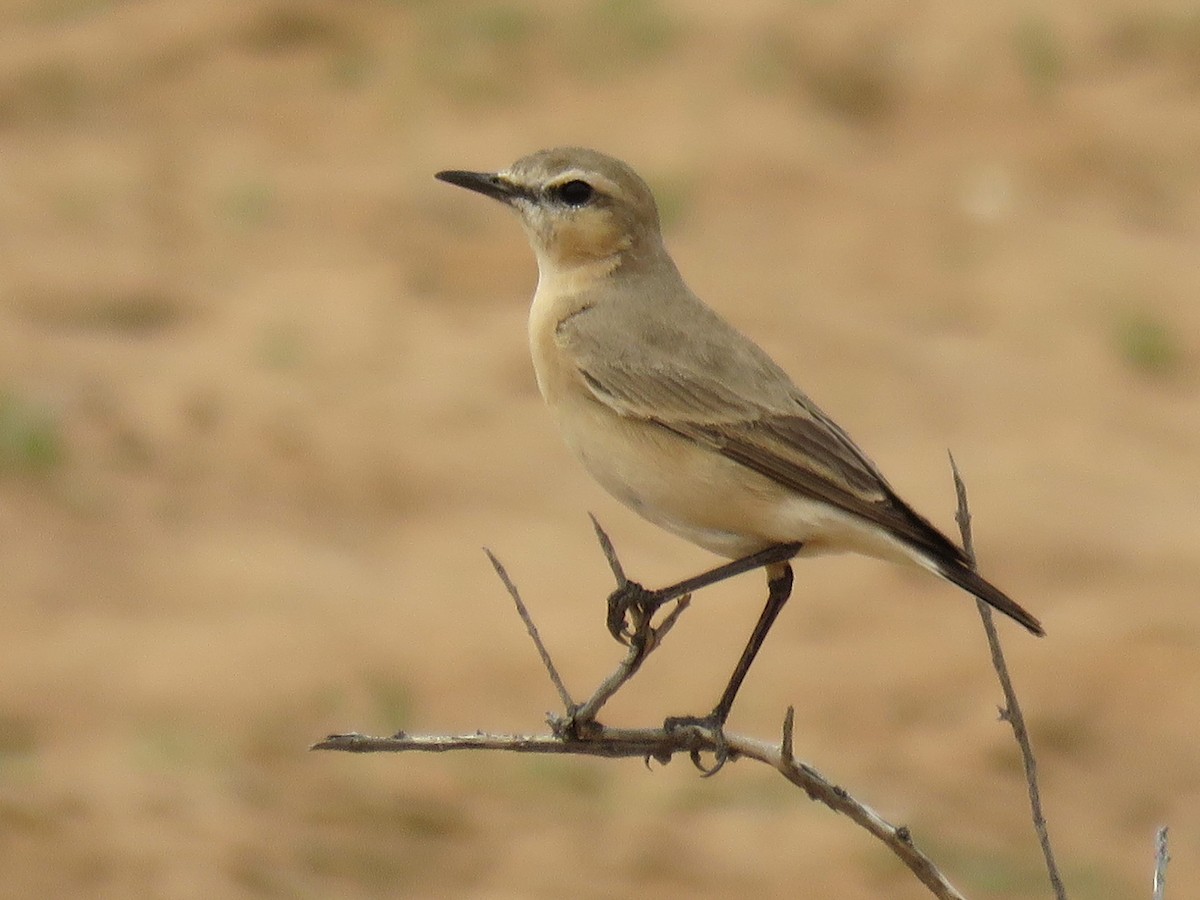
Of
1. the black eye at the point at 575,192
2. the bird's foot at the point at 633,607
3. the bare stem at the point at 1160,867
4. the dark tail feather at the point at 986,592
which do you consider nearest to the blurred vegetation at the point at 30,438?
the black eye at the point at 575,192

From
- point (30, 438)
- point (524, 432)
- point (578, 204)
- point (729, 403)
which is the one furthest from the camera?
point (524, 432)

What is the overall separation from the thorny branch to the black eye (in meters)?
1.81

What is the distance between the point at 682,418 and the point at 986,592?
3.78 feet

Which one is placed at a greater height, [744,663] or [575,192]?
[575,192]

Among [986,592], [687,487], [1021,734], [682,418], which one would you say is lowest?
[1021,734]

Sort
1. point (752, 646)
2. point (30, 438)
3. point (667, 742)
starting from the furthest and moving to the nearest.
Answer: point (30, 438)
point (752, 646)
point (667, 742)

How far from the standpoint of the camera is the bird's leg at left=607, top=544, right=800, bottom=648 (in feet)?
15.9

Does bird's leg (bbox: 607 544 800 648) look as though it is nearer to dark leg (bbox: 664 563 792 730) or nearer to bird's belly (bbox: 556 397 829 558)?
bird's belly (bbox: 556 397 829 558)

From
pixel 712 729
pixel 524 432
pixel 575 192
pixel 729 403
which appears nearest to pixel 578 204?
pixel 575 192

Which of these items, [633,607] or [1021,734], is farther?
[633,607]

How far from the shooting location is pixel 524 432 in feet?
48.3

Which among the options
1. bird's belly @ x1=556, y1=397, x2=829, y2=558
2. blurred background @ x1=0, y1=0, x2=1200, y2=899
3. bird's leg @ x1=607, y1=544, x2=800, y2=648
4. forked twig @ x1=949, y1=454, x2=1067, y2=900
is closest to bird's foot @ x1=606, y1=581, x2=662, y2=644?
bird's leg @ x1=607, y1=544, x2=800, y2=648

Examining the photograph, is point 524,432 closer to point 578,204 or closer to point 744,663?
point 578,204

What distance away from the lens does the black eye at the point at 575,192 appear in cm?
619
